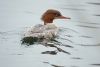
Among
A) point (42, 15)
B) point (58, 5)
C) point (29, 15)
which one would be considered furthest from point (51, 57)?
point (58, 5)

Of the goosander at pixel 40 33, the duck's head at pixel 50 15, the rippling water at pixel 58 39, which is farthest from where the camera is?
the duck's head at pixel 50 15

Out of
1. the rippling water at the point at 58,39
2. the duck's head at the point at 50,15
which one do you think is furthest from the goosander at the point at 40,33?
the duck's head at the point at 50,15

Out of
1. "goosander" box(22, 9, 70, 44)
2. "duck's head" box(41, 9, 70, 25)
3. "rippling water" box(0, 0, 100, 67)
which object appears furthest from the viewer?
"duck's head" box(41, 9, 70, 25)

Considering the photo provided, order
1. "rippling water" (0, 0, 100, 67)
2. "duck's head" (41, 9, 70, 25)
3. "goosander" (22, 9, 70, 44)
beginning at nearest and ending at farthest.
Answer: "rippling water" (0, 0, 100, 67) < "goosander" (22, 9, 70, 44) < "duck's head" (41, 9, 70, 25)

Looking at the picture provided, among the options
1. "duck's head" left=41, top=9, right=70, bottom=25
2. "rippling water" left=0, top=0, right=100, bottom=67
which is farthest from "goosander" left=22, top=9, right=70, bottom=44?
"duck's head" left=41, top=9, right=70, bottom=25

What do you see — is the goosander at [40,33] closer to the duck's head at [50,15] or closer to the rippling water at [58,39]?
the rippling water at [58,39]

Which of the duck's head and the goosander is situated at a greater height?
the duck's head

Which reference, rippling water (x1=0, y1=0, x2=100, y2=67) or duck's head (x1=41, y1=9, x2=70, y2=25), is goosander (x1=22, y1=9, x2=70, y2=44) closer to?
rippling water (x1=0, y1=0, x2=100, y2=67)

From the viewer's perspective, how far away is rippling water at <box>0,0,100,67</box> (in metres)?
9.85

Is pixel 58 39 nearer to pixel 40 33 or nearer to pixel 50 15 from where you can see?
pixel 40 33

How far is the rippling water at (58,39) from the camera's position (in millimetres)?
9852

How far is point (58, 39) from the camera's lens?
11.6 m

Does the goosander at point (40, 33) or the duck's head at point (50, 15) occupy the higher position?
the duck's head at point (50, 15)

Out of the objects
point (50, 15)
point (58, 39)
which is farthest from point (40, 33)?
point (50, 15)
